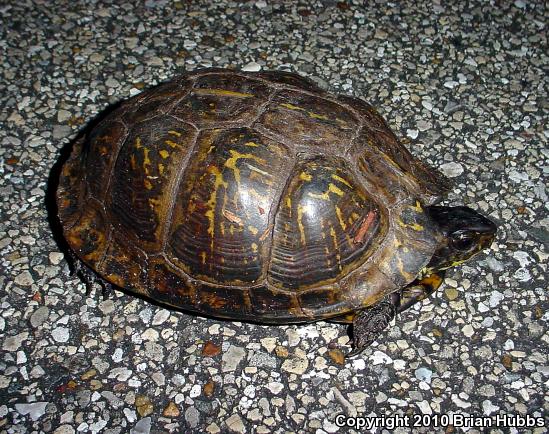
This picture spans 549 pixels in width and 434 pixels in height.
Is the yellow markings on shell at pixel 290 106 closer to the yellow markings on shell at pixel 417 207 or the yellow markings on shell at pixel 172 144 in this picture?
the yellow markings on shell at pixel 172 144

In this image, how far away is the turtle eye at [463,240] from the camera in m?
3.17

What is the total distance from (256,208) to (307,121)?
1.77ft

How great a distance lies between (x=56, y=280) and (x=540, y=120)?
371 cm

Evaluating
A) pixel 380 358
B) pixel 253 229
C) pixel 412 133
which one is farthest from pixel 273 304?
pixel 412 133

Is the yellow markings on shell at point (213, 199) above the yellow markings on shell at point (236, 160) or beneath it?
beneath

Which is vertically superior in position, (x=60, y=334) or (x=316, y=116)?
(x=316, y=116)

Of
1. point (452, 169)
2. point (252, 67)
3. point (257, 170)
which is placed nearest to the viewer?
point (257, 170)

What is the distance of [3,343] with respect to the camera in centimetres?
333

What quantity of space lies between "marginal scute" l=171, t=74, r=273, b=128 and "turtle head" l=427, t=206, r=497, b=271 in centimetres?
113

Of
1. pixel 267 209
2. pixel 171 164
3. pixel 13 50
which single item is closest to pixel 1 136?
pixel 13 50

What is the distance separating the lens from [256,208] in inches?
113

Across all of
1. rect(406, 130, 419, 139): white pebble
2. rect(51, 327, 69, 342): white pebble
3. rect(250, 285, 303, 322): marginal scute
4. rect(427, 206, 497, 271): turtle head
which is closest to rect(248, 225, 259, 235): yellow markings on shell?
rect(250, 285, 303, 322): marginal scute

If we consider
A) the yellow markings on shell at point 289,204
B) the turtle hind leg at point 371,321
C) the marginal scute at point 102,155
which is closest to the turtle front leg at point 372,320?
the turtle hind leg at point 371,321

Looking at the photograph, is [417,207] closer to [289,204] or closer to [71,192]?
[289,204]
